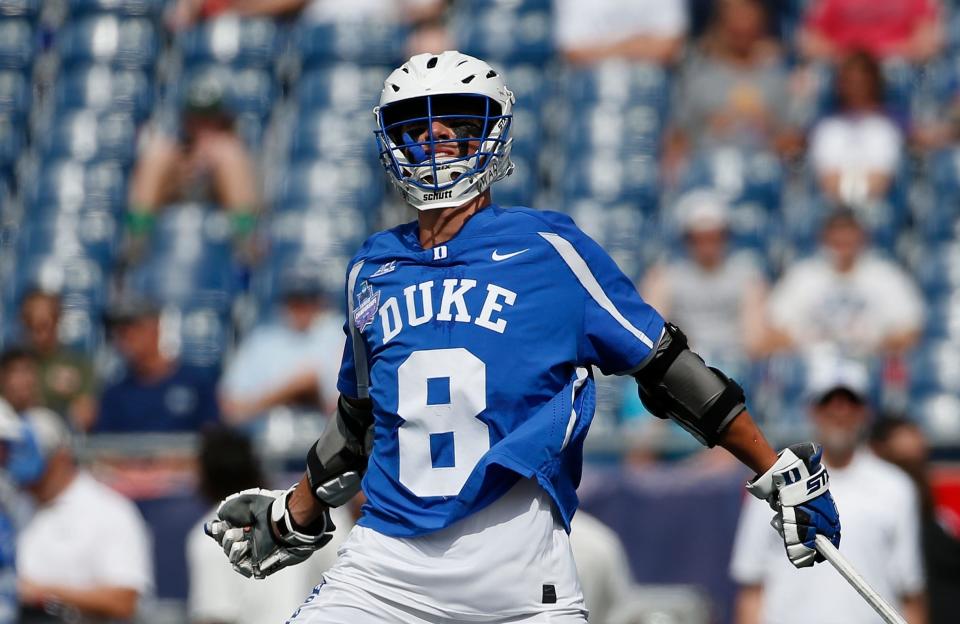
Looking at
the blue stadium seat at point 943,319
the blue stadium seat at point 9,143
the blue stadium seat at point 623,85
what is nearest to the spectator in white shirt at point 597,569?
the blue stadium seat at point 943,319

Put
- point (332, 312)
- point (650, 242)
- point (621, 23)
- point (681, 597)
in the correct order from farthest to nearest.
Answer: point (621, 23), point (650, 242), point (332, 312), point (681, 597)

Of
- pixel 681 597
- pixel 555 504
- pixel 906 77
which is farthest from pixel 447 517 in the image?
pixel 906 77

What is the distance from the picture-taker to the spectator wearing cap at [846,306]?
1016 cm

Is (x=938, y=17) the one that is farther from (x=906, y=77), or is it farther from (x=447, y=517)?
(x=447, y=517)

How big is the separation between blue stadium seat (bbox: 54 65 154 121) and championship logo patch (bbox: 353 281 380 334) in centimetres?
928

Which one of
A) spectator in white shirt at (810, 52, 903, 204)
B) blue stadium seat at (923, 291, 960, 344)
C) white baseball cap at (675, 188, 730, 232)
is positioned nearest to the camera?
white baseball cap at (675, 188, 730, 232)

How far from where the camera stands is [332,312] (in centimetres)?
1097

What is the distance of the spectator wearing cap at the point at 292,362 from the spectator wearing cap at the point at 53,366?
78 centimetres

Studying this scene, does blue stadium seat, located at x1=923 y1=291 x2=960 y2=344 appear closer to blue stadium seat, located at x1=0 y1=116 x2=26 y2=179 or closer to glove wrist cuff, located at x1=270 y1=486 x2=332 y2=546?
glove wrist cuff, located at x1=270 y1=486 x2=332 y2=546

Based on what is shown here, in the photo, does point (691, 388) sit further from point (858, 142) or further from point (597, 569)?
point (858, 142)

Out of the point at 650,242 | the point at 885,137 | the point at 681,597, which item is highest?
the point at 885,137

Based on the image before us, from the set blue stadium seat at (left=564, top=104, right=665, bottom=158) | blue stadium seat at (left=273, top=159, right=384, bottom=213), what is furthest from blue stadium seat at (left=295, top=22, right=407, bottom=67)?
blue stadium seat at (left=564, top=104, right=665, bottom=158)

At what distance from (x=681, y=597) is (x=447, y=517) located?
13.6ft

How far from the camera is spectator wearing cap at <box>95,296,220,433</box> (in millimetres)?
10156
